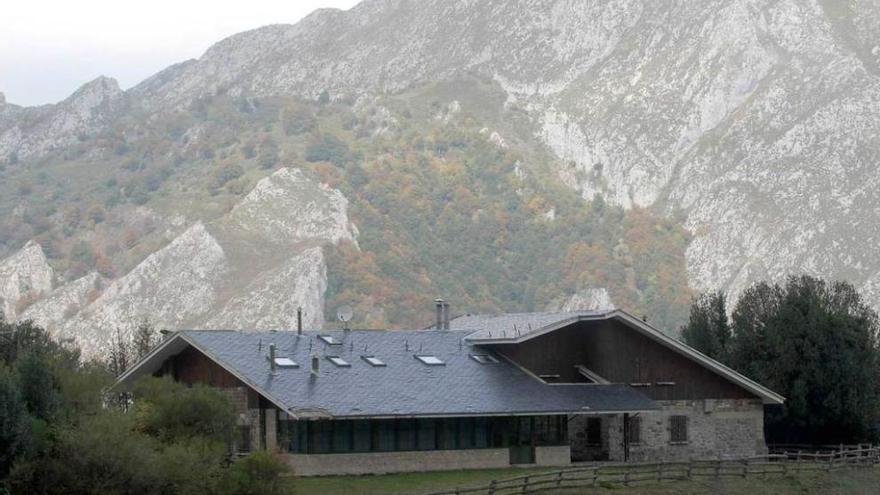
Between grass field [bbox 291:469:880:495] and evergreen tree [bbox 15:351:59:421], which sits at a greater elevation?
evergreen tree [bbox 15:351:59:421]

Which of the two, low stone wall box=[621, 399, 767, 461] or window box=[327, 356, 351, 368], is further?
low stone wall box=[621, 399, 767, 461]

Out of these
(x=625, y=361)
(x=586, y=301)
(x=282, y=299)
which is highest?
(x=586, y=301)

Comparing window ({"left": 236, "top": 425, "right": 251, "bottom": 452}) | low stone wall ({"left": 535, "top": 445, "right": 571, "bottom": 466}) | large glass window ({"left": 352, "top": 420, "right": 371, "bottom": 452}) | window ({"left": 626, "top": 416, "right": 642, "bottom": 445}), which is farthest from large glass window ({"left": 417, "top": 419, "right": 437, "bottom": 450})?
window ({"left": 626, "top": 416, "right": 642, "bottom": 445})

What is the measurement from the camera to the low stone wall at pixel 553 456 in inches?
2057

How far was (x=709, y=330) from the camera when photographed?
69.3 meters

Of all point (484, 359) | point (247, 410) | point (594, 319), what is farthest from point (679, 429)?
point (247, 410)

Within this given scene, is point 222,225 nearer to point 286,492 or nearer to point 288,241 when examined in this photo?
point 288,241

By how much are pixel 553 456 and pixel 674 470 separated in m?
4.83

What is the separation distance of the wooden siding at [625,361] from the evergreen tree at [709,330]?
412 inches

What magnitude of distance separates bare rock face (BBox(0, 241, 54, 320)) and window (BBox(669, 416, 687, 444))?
140 metres

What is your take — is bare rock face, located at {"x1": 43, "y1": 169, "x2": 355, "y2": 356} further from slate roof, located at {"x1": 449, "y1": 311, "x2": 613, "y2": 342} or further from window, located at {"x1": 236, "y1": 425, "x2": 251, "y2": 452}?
window, located at {"x1": 236, "y1": 425, "x2": 251, "y2": 452}

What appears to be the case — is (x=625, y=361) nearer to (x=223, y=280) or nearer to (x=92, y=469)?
(x=92, y=469)

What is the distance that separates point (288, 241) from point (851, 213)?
62.0 meters

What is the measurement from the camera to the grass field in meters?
44.7
